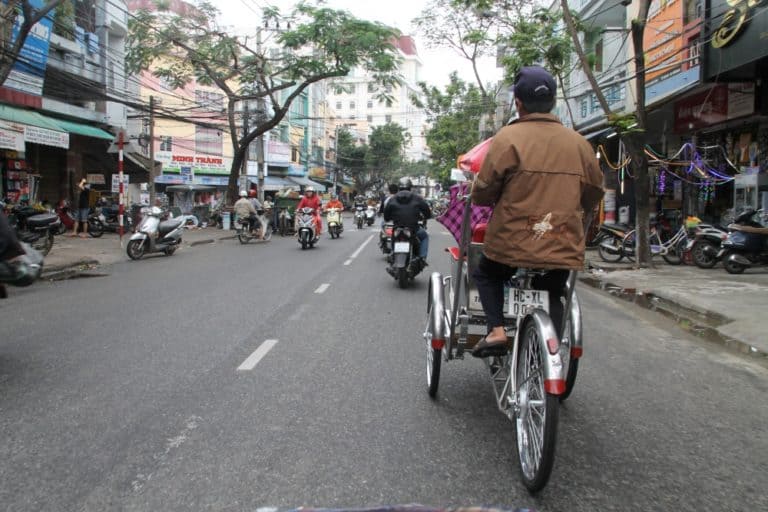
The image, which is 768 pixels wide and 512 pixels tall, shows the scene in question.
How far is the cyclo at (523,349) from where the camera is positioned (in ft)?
9.01

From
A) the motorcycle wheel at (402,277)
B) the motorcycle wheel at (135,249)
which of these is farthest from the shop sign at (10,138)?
the motorcycle wheel at (402,277)

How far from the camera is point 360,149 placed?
229 feet

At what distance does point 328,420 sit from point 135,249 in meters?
12.1

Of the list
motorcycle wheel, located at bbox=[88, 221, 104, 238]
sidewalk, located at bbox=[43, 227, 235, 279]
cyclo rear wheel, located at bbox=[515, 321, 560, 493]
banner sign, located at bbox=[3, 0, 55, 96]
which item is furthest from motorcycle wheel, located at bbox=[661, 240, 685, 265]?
motorcycle wheel, located at bbox=[88, 221, 104, 238]

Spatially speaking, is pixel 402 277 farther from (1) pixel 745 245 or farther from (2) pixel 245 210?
(2) pixel 245 210

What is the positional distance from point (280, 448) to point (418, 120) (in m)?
113

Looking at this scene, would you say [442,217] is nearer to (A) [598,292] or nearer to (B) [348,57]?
(A) [598,292]

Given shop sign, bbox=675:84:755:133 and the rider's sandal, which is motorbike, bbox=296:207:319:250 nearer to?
shop sign, bbox=675:84:755:133

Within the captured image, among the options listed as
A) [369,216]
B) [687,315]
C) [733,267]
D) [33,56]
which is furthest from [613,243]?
[369,216]

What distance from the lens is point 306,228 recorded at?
17203mm

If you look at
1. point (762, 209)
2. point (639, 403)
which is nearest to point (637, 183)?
point (762, 209)

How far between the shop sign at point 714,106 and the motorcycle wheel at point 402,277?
24.7ft

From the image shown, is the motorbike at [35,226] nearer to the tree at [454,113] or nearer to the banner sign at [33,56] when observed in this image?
the banner sign at [33,56]

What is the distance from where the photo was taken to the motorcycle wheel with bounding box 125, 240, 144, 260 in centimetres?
1455
